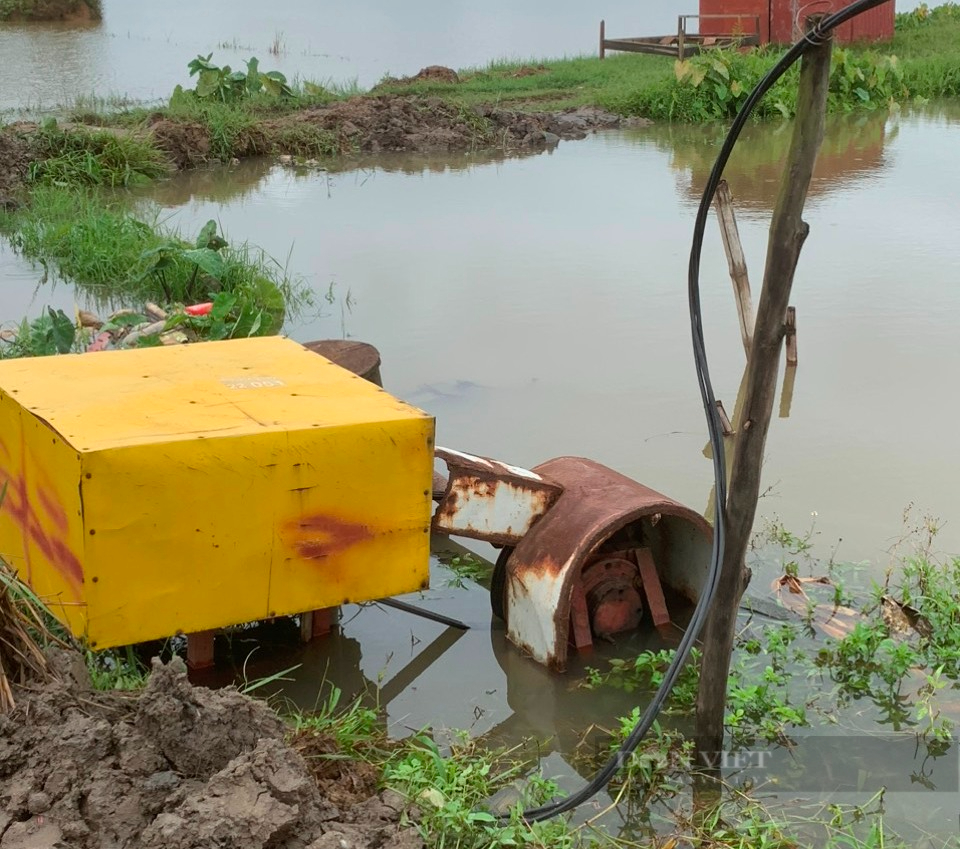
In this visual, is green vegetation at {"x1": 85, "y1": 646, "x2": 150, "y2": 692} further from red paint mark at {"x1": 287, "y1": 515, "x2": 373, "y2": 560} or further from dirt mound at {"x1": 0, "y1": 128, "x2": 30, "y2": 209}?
dirt mound at {"x1": 0, "y1": 128, "x2": 30, "y2": 209}

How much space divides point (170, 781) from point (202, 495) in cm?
79

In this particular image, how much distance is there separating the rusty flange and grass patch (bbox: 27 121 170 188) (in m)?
8.43

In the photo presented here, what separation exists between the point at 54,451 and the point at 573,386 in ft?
11.8

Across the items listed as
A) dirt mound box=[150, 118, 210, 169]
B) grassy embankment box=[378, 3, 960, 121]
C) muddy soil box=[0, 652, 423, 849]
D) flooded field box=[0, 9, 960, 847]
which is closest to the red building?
grassy embankment box=[378, 3, 960, 121]

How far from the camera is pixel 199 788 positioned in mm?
2516

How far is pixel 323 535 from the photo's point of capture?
3.32 meters

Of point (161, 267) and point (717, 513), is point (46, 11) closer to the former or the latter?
point (161, 267)

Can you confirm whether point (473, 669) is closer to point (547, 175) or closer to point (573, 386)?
point (573, 386)

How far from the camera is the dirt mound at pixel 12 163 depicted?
10.8 meters

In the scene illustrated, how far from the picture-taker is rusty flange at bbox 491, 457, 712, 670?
3.58 meters

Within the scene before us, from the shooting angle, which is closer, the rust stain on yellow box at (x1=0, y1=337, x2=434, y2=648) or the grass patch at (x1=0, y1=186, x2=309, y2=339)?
the rust stain on yellow box at (x1=0, y1=337, x2=434, y2=648)

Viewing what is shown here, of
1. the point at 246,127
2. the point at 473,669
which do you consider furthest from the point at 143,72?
the point at 473,669

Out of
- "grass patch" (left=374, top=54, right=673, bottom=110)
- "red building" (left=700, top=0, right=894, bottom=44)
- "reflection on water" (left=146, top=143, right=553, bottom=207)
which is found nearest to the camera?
"reflection on water" (left=146, top=143, right=553, bottom=207)

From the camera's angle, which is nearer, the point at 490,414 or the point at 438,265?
the point at 490,414
